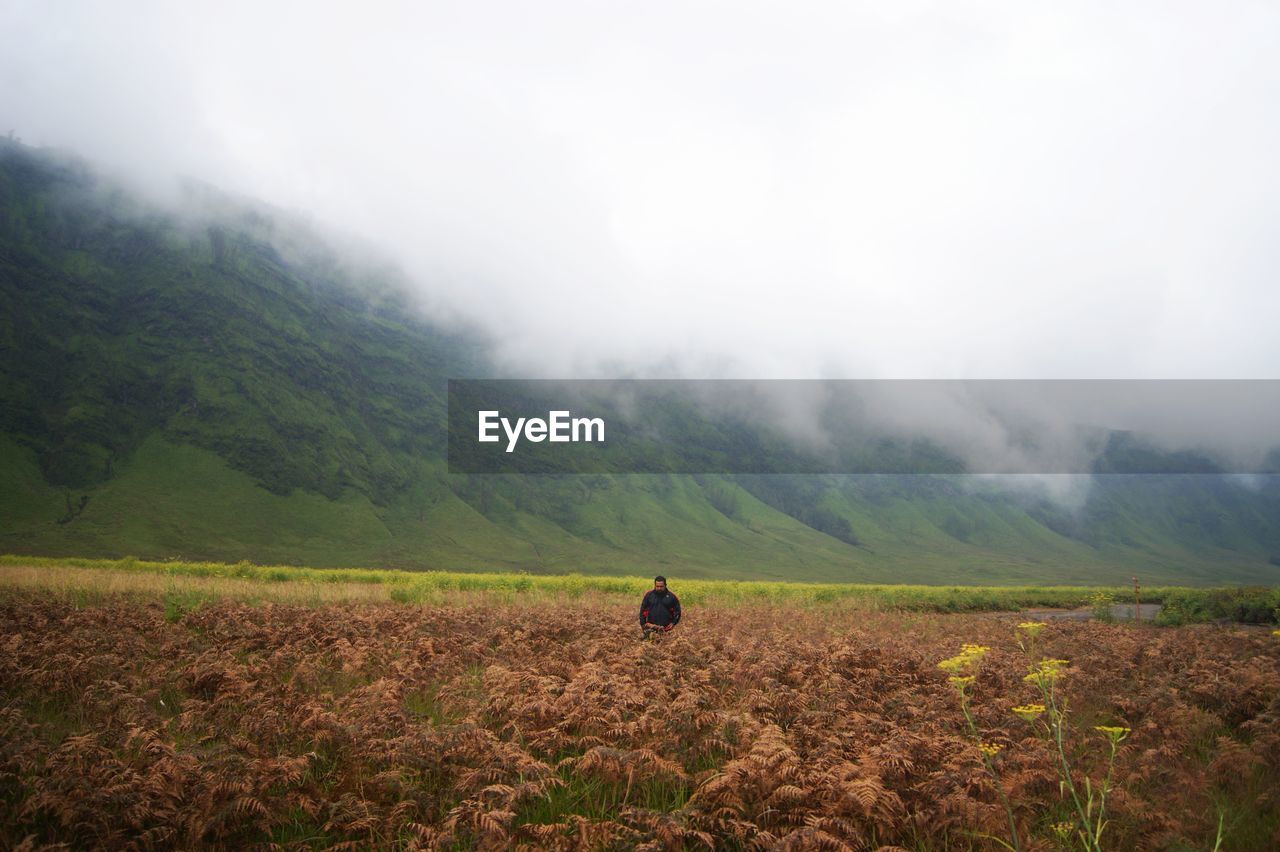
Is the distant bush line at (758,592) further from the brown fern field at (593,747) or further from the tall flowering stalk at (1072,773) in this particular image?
the tall flowering stalk at (1072,773)

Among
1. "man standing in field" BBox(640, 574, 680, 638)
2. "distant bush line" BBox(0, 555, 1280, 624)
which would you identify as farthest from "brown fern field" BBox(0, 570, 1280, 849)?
"distant bush line" BBox(0, 555, 1280, 624)

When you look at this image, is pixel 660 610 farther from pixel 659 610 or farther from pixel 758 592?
pixel 758 592

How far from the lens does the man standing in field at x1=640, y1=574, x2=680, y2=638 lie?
16.9m

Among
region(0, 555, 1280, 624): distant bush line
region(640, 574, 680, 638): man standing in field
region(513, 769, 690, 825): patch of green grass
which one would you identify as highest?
region(640, 574, 680, 638): man standing in field

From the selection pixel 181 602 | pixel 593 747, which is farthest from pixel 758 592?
pixel 593 747

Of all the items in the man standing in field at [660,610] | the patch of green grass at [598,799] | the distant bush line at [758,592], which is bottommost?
the distant bush line at [758,592]

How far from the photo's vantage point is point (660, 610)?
674 inches

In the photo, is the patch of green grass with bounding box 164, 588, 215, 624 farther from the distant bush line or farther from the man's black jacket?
the man's black jacket

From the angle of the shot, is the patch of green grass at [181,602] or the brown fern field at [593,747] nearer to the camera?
the brown fern field at [593,747]

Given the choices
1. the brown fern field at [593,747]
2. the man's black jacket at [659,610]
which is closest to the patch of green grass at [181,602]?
the brown fern field at [593,747]

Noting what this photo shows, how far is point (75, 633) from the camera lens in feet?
44.1

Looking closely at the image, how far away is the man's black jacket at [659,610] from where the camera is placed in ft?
55.7

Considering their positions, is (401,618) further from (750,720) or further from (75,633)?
(750,720)

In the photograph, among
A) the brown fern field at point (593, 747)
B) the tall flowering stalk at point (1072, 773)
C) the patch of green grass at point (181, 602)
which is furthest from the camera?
the patch of green grass at point (181, 602)
